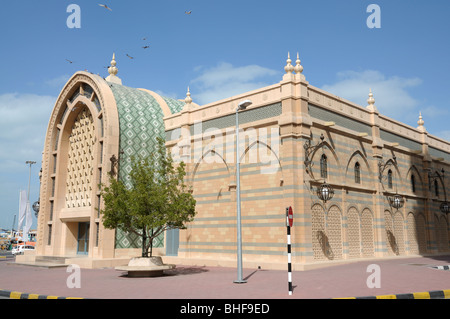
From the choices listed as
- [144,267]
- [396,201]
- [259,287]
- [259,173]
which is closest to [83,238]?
[144,267]

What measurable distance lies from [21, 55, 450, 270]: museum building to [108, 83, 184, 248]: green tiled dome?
0.24 feet

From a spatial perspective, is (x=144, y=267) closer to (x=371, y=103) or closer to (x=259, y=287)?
(x=259, y=287)

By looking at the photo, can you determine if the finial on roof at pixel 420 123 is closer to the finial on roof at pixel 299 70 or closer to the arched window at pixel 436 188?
the arched window at pixel 436 188

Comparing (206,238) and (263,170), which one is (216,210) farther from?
(263,170)

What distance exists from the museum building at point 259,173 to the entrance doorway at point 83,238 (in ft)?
0.43

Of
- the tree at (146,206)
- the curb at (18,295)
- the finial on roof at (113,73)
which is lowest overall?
the curb at (18,295)

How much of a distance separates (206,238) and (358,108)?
10891 millimetres

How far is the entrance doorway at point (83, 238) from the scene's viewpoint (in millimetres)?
26766

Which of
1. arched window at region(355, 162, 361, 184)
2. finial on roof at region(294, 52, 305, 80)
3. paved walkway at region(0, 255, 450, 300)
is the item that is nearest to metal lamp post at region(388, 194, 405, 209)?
arched window at region(355, 162, 361, 184)

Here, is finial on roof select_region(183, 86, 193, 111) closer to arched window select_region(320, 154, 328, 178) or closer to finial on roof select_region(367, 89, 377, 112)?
arched window select_region(320, 154, 328, 178)

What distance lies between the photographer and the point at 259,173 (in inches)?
781

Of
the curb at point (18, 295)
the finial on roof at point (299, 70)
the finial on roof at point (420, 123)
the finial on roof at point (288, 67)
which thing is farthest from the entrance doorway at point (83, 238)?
the finial on roof at point (420, 123)

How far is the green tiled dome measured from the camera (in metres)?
24.4
